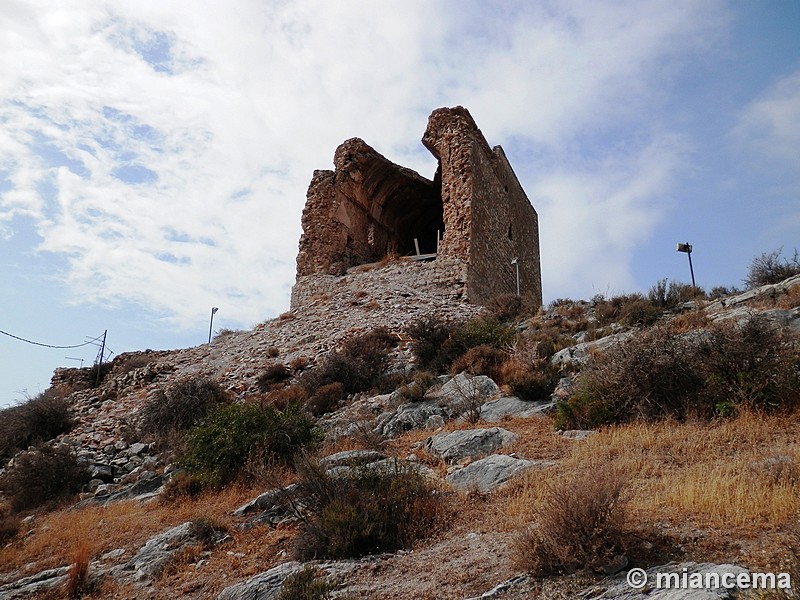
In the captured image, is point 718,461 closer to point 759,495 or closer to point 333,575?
point 759,495

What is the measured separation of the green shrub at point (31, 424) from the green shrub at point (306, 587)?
414 inches

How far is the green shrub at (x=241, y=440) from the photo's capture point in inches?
325

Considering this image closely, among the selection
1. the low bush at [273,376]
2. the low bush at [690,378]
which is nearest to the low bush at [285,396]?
the low bush at [273,376]

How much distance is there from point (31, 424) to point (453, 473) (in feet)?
35.5

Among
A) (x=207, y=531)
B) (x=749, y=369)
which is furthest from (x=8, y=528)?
(x=749, y=369)

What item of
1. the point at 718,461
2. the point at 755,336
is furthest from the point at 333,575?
the point at 755,336

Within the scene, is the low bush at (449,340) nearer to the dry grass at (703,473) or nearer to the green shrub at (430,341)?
the green shrub at (430,341)

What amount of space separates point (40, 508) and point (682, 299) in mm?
12634

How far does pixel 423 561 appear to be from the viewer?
4.59 m

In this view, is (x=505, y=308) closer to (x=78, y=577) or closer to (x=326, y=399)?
(x=326, y=399)

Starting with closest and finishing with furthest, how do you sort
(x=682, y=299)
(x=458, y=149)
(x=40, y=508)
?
(x=40, y=508)
(x=682, y=299)
(x=458, y=149)

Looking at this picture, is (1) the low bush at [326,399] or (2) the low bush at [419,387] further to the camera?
(1) the low bush at [326,399]

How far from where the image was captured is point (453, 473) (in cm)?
651

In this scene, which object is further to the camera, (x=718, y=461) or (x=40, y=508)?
(x=40, y=508)
